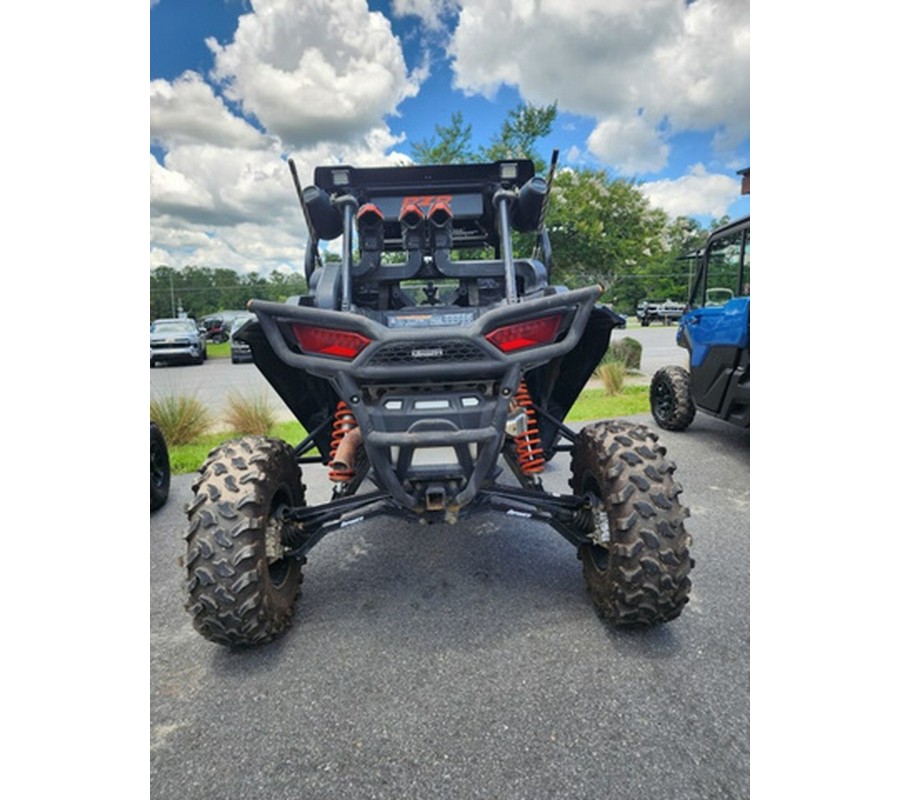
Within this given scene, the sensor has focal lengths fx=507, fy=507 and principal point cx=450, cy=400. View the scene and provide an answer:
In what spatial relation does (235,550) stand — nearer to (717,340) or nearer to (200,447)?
(200,447)

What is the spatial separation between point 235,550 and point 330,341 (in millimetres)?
868

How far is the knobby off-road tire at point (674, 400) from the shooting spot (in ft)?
19.1

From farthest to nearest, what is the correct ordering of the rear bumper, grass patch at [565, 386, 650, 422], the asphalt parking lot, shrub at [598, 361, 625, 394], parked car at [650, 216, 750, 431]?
shrub at [598, 361, 625, 394] → grass patch at [565, 386, 650, 422] → parked car at [650, 216, 750, 431] → the rear bumper → the asphalt parking lot

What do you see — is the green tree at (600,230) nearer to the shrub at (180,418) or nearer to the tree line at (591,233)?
the tree line at (591,233)

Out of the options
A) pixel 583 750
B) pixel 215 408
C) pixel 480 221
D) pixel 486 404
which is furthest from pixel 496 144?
pixel 583 750

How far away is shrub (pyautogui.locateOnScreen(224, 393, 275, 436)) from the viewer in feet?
20.0

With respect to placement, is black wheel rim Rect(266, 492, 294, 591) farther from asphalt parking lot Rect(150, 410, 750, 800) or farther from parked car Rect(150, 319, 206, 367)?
parked car Rect(150, 319, 206, 367)

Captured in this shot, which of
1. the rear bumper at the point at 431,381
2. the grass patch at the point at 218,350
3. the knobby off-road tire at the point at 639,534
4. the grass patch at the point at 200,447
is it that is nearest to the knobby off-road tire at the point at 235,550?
the rear bumper at the point at 431,381

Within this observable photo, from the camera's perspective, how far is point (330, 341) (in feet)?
6.19

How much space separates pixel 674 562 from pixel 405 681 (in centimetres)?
113

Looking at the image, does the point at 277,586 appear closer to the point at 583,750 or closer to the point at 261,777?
the point at 261,777

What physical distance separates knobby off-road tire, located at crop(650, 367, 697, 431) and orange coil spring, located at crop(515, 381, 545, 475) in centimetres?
376

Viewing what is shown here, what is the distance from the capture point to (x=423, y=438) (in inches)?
73.7

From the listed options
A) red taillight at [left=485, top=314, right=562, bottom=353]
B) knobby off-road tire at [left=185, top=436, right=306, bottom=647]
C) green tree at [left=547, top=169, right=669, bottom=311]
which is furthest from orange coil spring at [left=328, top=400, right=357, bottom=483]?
green tree at [left=547, top=169, right=669, bottom=311]
